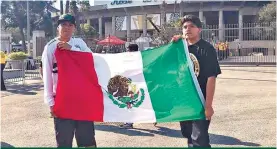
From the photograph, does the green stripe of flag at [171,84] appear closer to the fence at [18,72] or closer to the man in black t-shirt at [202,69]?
the man in black t-shirt at [202,69]

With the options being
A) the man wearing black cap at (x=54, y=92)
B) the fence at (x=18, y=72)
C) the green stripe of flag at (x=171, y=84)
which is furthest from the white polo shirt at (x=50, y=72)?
the fence at (x=18, y=72)

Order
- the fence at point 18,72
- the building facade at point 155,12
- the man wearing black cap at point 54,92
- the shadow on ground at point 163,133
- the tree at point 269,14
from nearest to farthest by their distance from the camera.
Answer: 1. the man wearing black cap at point 54,92
2. the shadow on ground at point 163,133
3. the fence at point 18,72
4. the tree at point 269,14
5. the building facade at point 155,12

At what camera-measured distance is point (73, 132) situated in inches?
159

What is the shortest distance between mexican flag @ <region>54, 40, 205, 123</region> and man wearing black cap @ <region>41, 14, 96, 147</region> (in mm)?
58

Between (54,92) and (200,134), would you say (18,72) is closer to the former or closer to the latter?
(54,92)

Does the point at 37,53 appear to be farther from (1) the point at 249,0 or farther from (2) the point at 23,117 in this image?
(1) the point at 249,0

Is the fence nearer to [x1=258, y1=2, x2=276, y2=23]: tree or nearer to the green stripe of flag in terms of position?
the green stripe of flag

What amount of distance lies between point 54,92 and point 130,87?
872 millimetres

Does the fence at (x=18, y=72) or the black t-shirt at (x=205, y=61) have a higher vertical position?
the black t-shirt at (x=205, y=61)

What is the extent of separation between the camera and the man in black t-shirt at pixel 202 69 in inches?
151

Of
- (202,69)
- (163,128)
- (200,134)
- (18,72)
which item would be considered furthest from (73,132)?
(18,72)

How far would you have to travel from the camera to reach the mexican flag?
4.03m

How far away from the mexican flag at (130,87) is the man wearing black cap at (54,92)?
6 cm

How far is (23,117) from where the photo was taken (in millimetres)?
8359
